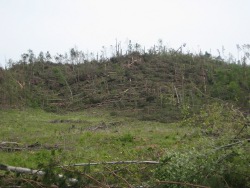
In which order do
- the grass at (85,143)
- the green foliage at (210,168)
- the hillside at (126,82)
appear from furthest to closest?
the hillside at (126,82), the grass at (85,143), the green foliage at (210,168)

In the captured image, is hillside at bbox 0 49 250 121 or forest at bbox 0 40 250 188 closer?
forest at bbox 0 40 250 188

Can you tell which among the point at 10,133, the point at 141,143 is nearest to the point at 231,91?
the point at 141,143

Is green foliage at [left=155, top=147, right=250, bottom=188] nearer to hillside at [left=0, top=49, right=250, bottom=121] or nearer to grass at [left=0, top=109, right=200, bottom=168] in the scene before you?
grass at [left=0, top=109, right=200, bottom=168]

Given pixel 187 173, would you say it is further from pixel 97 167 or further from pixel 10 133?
pixel 10 133

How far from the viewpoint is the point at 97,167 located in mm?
7566

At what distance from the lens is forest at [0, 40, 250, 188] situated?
5.37 m

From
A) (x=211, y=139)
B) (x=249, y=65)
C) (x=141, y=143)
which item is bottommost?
(x=141, y=143)

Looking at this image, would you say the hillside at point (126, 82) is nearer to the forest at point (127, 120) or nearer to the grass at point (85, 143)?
the forest at point (127, 120)

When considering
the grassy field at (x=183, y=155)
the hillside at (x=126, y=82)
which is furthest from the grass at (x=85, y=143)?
the hillside at (x=126, y=82)

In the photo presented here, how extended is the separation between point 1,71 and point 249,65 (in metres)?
18.1


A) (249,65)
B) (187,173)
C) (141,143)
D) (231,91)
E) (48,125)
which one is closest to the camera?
(187,173)

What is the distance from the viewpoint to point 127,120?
20234 mm

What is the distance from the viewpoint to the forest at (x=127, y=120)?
5.37 meters

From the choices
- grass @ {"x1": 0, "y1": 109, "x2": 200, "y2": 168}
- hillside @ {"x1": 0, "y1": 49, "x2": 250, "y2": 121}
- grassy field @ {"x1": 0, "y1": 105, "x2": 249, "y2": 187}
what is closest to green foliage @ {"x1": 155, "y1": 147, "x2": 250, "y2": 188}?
grassy field @ {"x1": 0, "y1": 105, "x2": 249, "y2": 187}
